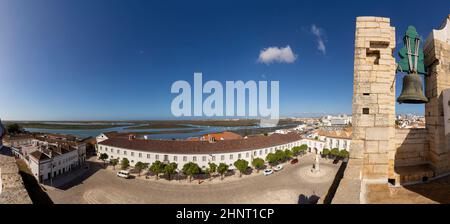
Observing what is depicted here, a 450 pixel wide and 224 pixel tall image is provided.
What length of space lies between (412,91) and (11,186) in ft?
32.3

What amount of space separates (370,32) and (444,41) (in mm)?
2466

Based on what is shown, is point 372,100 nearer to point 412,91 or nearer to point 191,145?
point 412,91

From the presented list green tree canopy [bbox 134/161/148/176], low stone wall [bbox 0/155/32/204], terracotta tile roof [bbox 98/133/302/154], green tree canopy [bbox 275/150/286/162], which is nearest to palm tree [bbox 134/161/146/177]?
green tree canopy [bbox 134/161/148/176]

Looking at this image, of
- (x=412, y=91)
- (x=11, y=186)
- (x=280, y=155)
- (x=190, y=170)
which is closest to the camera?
(x=412, y=91)

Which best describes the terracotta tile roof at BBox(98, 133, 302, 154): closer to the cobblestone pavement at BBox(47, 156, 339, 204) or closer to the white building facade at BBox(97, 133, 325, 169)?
the white building facade at BBox(97, 133, 325, 169)

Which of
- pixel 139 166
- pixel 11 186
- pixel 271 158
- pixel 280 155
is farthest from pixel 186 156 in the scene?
pixel 11 186

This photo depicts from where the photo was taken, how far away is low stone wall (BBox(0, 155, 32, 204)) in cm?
476

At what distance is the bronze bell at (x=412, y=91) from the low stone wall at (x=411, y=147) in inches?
46.4

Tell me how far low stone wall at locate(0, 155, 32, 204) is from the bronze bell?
28.9 feet

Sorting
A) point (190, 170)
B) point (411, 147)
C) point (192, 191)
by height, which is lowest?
point (192, 191)

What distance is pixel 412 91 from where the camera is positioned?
455 cm

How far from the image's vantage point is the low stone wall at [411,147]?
17.7 ft
